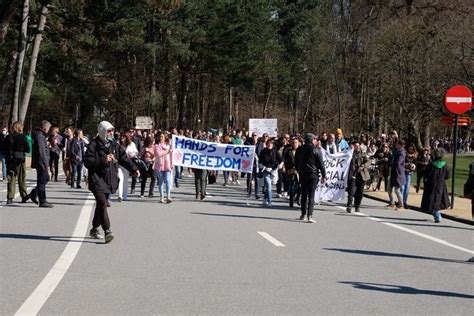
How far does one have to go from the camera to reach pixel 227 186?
26.4 metres

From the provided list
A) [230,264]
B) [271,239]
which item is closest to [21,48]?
[271,239]

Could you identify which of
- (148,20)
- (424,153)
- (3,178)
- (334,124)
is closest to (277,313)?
(424,153)

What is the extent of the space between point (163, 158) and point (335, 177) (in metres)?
4.59

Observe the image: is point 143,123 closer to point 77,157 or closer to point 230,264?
point 77,157

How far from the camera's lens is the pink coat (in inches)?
744

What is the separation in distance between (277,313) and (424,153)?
1865cm

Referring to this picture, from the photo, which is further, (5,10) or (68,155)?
(5,10)

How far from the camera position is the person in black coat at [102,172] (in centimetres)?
1115

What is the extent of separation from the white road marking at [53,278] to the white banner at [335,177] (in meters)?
7.76

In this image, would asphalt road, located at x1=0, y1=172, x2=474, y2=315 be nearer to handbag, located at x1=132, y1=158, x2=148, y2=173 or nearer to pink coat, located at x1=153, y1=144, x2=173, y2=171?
handbag, located at x1=132, y1=158, x2=148, y2=173

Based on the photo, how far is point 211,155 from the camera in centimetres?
2088

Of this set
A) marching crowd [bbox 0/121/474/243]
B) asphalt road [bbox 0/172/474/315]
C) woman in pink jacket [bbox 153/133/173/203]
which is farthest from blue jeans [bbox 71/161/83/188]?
asphalt road [bbox 0/172/474/315]

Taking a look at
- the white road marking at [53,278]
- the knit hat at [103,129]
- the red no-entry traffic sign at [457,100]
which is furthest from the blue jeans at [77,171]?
the knit hat at [103,129]

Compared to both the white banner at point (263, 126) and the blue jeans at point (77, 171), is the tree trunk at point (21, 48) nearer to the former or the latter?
the blue jeans at point (77, 171)
